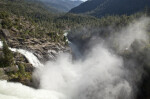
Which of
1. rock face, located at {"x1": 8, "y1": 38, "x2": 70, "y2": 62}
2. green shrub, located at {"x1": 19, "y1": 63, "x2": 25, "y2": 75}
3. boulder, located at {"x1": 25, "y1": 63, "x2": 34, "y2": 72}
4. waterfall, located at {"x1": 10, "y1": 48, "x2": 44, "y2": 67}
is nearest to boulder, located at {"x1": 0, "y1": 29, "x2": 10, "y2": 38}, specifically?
rock face, located at {"x1": 8, "y1": 38, "x2": 70, "y2": 62}

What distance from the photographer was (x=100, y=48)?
9038cm

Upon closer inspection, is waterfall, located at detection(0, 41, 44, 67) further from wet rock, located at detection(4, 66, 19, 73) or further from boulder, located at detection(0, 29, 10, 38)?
wet rock, located at detection(4, 66, 19, 73)

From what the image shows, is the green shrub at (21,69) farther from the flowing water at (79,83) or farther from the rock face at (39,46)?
the rock face at (39,46)

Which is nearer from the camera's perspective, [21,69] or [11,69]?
[11,69]

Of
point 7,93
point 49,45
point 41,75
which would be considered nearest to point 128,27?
point 49,45

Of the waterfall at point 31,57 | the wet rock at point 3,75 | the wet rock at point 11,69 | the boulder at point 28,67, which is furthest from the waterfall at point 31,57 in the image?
the wet rock at point 3,75

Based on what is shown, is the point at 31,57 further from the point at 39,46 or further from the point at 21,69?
the point at 21,69

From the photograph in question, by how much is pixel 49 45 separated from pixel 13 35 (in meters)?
16.9

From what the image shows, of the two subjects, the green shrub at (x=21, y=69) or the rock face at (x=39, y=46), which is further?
the rock face at (x=39, y=46)

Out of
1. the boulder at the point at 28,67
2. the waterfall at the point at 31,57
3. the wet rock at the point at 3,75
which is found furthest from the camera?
the waterfall at the point at 31,57

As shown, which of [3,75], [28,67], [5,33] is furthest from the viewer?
[5,33]

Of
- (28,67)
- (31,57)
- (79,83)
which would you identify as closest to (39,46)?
(31,57)

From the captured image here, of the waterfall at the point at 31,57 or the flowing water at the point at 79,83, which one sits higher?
the waterfall at the point at 31,57

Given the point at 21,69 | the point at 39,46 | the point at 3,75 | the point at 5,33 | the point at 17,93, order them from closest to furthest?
the point at 17,93
the point at 3,75
the point at 21,69
the point at 5,33
the point at 39,46
